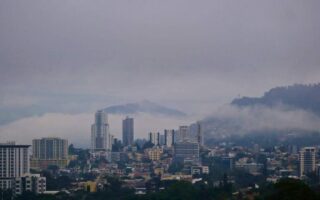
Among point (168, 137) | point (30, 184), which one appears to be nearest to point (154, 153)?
point (168, 137)

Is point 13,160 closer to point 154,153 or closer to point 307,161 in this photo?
point 307,161

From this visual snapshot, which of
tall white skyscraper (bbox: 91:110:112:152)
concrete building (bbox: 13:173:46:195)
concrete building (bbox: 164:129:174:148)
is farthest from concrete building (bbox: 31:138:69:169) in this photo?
concrete building (bbox: 13:173:46:195)

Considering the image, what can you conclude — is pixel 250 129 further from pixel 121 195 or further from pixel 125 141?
pixel 121 195

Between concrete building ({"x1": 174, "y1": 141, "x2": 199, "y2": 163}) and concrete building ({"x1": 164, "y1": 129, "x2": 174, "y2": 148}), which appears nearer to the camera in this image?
concrete building ({"x1": 174, "y1": 141, "x2": 199, "y2": 163})

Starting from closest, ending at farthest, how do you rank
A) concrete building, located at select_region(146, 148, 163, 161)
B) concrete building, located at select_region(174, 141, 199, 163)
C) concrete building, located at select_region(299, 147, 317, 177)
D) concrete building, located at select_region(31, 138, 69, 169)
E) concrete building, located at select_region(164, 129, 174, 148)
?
concrete building, located at select_region(299, 147, 317, 177) → concrete building, located at select_region(31, 138, 69, 169) → concrete building, located at select_region(146, 148, 163, 161) → concrete building, located at select_region(174, 141, 199, 163) → concrete building, located at select_region(164, 129, 174, 148)

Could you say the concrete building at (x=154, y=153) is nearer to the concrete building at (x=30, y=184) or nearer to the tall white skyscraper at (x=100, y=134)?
the tall white skyscraper at (x=100, y=134)

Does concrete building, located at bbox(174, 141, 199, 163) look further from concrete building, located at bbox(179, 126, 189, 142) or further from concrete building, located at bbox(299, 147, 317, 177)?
concrete building, located at bbox(299, 147, 317, 177)
